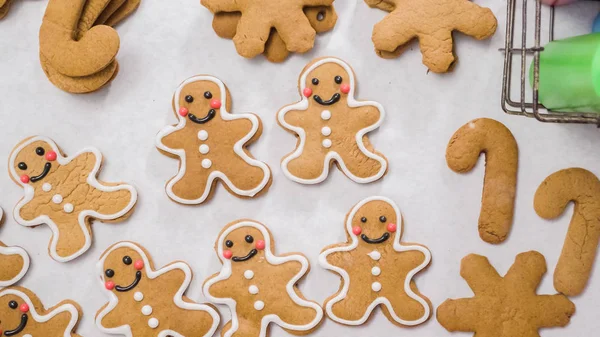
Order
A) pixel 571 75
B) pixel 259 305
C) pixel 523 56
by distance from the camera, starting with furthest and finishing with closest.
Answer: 1. pixel 259 305
2. pixel 523 56
3. pixel 571 75

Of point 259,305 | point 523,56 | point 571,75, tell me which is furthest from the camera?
point 259,305

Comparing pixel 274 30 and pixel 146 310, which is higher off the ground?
pixel 274 30

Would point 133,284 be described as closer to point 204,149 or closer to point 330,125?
point 204,149


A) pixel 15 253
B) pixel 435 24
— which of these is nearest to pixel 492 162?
pixel 435 24

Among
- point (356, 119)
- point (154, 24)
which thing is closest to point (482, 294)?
point (356, 119)

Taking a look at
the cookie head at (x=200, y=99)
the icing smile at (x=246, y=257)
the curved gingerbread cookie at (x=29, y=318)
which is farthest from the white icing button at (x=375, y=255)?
the curved gingerbread cookie at (x=29, y=318)

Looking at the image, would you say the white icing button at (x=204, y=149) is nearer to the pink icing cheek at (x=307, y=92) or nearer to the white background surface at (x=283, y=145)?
the white background surface at (x=283, y=145)

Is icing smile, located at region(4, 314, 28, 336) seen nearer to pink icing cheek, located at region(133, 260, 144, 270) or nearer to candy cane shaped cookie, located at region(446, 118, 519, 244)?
pink icing cheek, located at region(133, 260, 144, 270)
